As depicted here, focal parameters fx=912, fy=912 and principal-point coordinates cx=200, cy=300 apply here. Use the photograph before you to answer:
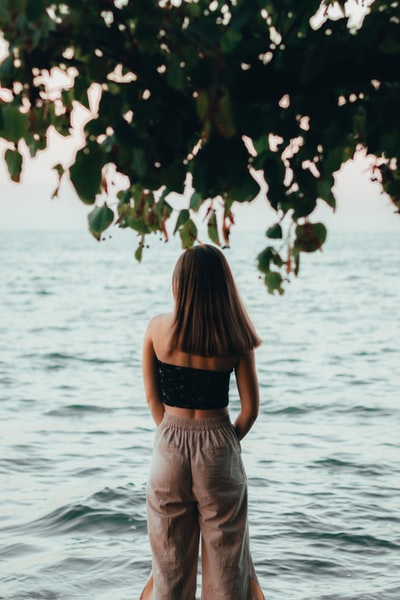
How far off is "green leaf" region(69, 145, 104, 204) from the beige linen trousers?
202 cm

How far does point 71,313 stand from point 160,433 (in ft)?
72.2

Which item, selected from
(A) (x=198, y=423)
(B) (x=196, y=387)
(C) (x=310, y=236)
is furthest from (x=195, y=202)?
(A) (x=198, y=423)

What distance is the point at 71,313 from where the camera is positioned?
25.7m

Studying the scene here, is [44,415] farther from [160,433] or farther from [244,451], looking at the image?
[160,433]

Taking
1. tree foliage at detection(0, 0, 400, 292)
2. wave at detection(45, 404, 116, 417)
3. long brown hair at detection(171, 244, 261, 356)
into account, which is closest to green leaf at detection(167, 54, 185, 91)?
tree foliage at detection(0, 0, 400, 292)

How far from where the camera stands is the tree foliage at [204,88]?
79.6 inches

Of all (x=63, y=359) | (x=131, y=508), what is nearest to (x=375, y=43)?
(x=131, y=508)

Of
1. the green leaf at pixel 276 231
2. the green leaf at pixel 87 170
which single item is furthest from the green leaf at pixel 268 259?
the green leaf at pixel 87 170

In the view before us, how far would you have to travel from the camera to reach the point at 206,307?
3.77m

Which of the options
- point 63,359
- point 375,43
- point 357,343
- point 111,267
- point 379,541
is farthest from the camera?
point 111,267

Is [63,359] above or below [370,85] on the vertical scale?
below

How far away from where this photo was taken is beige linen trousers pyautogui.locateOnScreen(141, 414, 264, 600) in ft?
12.8

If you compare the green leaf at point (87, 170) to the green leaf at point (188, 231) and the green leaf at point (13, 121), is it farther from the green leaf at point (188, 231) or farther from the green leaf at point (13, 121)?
the green leaf at point (188, 231)

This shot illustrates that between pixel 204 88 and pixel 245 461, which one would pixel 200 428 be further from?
pixel 245 461
